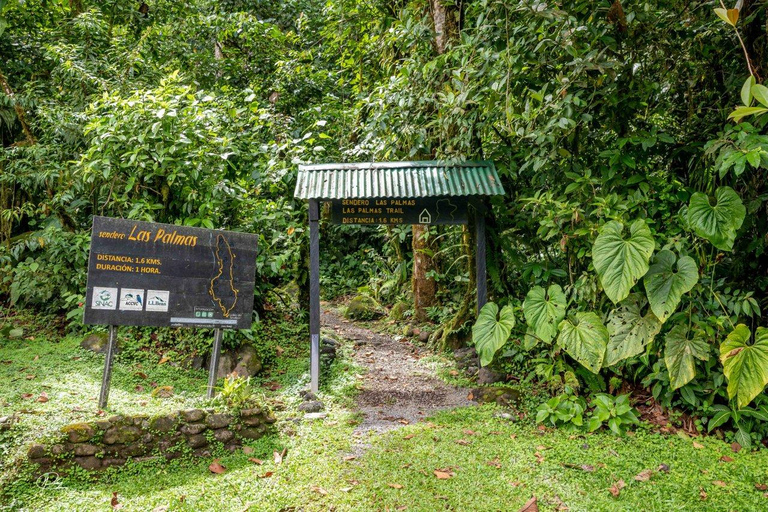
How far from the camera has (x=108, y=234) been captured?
4.37m

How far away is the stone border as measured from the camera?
357 cm

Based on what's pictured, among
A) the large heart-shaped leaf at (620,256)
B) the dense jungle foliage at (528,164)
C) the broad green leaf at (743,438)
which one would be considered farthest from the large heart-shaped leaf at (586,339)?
the broad green leaf at (743,438)

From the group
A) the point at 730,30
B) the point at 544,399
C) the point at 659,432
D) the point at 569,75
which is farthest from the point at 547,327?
the point at 730,30

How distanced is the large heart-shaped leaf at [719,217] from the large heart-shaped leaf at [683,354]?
80cm

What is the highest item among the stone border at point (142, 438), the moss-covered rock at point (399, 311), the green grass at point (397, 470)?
the moss-covered rock at point (399, 311)

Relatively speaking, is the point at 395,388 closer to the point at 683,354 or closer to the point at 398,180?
the point at 398,180

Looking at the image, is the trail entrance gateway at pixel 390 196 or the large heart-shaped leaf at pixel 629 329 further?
the trail entrance gateway at pixel 390 196

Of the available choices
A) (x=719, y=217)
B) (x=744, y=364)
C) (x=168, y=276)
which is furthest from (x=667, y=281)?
(x=168, y=276)

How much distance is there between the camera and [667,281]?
14.3 feet

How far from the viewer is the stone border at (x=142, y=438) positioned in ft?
11.7

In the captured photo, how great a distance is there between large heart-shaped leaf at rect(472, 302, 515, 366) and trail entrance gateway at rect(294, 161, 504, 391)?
42 cm

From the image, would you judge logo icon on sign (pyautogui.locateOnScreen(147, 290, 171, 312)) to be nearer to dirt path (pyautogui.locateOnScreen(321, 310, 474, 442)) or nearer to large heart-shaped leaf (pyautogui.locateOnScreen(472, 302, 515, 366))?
dirt path (pyautogui.locateOnScreen(321, 310, 474, 442))

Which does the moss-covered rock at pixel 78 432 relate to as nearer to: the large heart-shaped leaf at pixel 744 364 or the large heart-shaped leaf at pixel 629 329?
the large heart-shaped leaf at pixel 629 329

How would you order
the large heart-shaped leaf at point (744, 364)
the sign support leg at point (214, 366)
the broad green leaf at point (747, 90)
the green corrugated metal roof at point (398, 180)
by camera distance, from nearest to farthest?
the broad green leaf at point (747, 90)
the large heart-shaped leaf at point (744, 364)
the sign support leg at point (214, 366)
the green corrugated metal roof at point (398, 180)
